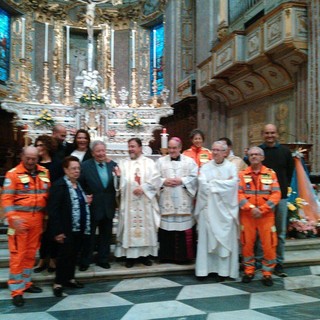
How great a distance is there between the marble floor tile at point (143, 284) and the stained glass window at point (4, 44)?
1164cm

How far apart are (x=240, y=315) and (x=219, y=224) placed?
1.15 m

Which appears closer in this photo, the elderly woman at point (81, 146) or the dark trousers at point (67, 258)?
the dark trousers at point (67, 258)

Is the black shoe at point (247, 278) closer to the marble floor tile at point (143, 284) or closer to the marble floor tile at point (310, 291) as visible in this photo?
the marble floor tile at point (310, 291)

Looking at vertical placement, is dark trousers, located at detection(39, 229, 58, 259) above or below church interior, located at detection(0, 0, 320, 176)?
below

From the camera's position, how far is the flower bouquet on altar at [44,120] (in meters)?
7.96

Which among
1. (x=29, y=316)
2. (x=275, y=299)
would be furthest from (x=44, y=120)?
(x=275, y=299)

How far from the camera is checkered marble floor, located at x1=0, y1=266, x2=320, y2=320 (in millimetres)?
3051

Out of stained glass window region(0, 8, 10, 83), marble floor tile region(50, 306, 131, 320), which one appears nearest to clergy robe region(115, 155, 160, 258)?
marble floor tile region(50, 306, 131, 320)

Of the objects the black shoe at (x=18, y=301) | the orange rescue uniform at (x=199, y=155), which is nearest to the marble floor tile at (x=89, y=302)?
the black shoe at (x=18, y=301)

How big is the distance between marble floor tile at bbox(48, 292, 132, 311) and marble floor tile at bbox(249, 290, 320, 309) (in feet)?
3.63

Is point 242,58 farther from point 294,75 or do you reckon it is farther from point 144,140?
point 144,140

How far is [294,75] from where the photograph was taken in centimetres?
787

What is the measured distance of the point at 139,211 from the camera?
4.38 m

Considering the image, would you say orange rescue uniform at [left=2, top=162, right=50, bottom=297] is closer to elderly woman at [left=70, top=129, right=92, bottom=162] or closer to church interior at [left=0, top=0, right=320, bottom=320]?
church interior at [left=0, top=0, right=320, bottom=320]
